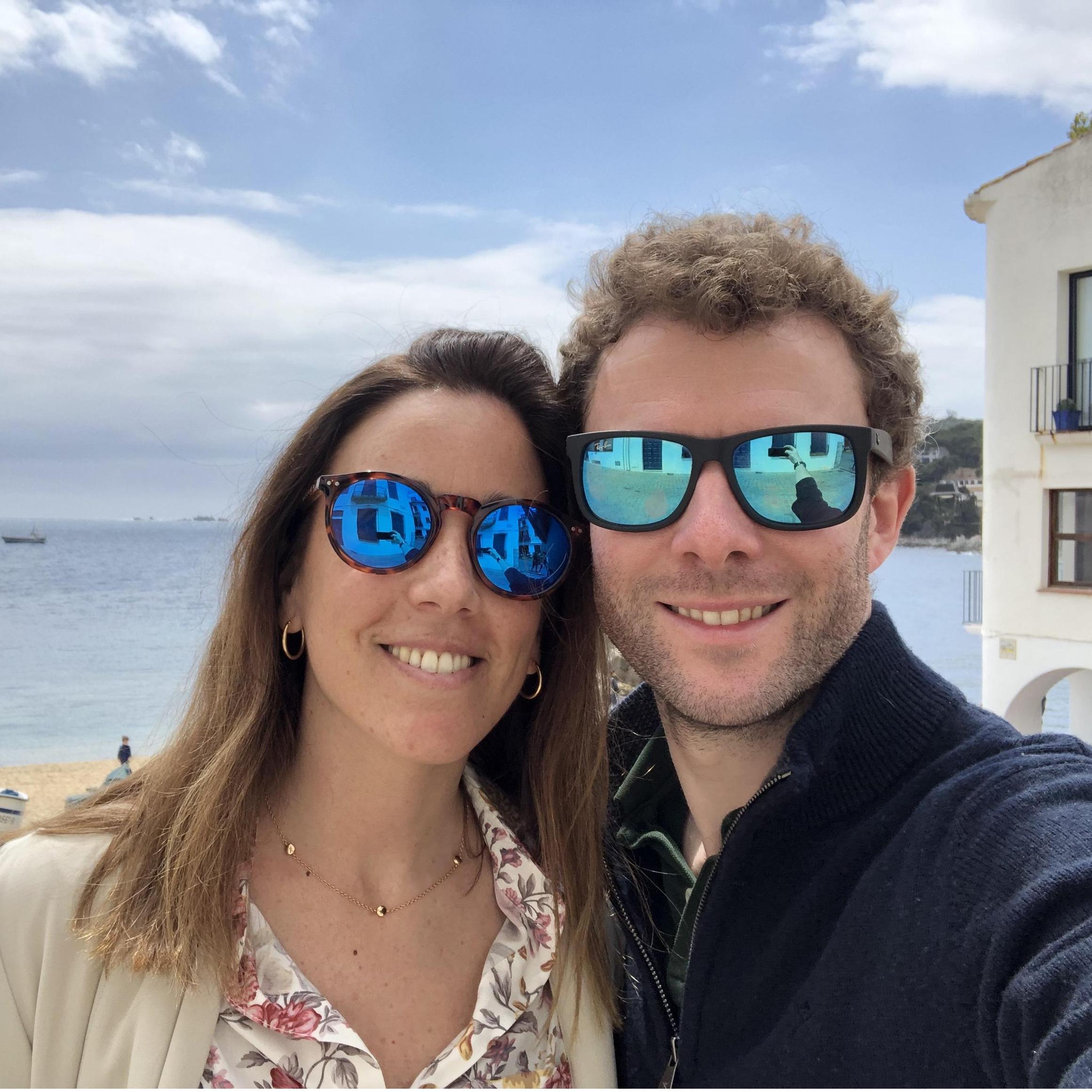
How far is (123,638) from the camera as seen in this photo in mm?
57719

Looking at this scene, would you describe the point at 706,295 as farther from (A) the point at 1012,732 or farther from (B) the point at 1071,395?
(B) the point at 1071,395

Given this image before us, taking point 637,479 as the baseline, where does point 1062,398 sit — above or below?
above

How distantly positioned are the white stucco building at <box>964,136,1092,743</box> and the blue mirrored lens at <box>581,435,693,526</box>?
13814 mm

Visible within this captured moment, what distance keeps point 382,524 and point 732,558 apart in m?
0.80

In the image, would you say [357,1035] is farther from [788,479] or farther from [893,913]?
[788,479]

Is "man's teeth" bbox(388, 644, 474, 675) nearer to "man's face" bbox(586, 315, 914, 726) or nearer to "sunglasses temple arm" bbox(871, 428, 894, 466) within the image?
"man's face" bbox(586, 315, 914, 726)

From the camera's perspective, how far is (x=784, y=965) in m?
1.78

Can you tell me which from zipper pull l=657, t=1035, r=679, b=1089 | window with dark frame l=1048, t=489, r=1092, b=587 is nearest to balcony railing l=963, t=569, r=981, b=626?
window with dark frame l=1048, t=489, r=1092, b=587

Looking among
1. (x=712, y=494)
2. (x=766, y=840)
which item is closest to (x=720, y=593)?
(x=712, y=494)

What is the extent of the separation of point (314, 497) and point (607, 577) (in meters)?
0.74

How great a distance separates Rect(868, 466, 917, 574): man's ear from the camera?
7.72 ft

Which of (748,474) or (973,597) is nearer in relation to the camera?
(748,474)

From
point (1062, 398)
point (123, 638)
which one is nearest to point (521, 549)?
point (1062, 398)

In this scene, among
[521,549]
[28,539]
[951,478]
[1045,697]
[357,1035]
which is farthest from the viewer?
[28,539]
